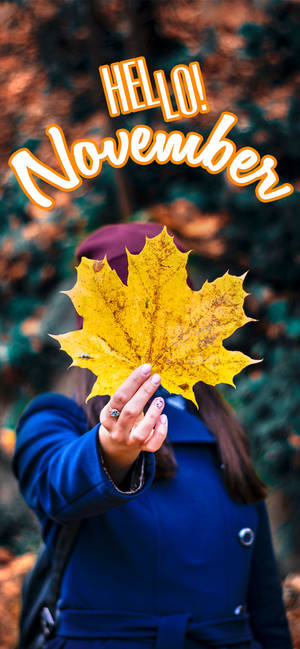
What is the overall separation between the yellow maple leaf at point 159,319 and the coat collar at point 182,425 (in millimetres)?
294

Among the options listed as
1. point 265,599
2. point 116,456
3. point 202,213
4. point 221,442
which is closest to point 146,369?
point 116,456

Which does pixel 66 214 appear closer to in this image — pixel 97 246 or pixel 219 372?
pixel 97 246

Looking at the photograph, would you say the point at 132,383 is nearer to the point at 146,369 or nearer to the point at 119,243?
the point at 146,369

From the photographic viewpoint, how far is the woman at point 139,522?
0.71m

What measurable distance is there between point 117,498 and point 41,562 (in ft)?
1.34

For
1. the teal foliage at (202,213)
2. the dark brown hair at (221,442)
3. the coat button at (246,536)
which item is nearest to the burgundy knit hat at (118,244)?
the dark brown hair at (221,442)

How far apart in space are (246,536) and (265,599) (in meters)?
0.18

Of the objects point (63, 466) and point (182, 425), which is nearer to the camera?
point (63, 466)

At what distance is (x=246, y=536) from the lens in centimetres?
94

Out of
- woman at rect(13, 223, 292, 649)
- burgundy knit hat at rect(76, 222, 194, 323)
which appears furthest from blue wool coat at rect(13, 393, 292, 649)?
burgundy knit hat at rect(76, 222, 194, 323)

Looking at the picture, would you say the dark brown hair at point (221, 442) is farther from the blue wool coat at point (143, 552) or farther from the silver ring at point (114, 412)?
the silver ring at point (114, 412)

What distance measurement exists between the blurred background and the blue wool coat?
3.25 ft

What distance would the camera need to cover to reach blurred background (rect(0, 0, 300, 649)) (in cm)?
191

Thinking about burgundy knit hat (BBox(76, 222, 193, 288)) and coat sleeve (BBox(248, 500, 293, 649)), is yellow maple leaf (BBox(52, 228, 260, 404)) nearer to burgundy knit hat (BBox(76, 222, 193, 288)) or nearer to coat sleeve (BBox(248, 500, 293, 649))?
burgundy knit hat (BBox(76, 222, 193, 288))
